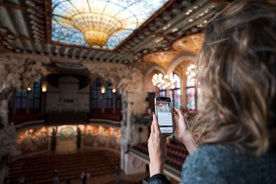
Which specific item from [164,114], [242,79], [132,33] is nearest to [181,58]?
[132,33]

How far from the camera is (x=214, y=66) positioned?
0.60 m

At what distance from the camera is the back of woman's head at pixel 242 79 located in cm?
49

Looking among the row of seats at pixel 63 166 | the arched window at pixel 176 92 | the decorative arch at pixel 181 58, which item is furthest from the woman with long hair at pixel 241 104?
the row of seats at pixel 63 166

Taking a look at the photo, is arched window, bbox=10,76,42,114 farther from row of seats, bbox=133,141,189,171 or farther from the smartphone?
the smartphone

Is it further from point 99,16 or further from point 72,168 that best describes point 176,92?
point 72,168

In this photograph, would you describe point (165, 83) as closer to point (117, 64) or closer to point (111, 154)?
point (117, 64)

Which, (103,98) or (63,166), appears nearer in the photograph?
(63,166)

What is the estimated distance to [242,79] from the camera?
1.68ft

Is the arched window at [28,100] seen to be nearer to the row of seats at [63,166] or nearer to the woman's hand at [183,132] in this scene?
the row of seats at [63,166]

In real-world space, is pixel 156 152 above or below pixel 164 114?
below

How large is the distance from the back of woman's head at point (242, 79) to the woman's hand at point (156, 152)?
0.41 m

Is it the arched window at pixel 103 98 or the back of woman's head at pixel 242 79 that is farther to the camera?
the arched window at pixel 103 98

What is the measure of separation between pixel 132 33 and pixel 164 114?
5787 mm

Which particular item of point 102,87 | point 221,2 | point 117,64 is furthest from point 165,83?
point 102,87
